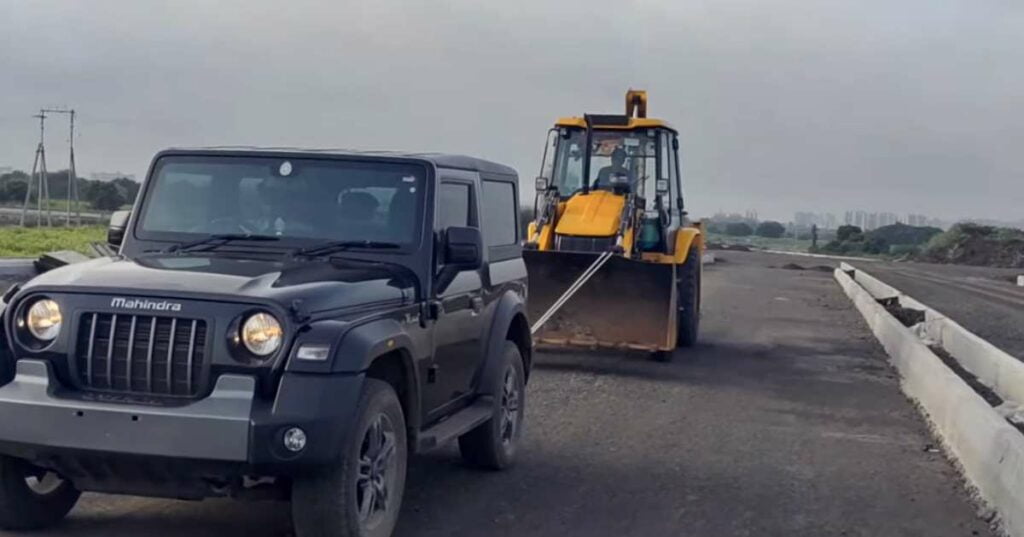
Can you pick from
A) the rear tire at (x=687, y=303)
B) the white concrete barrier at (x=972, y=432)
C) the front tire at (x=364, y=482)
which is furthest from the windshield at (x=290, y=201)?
the rear tire at (x=687, y=303)

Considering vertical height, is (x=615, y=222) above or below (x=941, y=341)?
above

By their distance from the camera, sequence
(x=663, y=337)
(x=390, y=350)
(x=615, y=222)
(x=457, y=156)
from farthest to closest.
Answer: (x=615, y=222) → (x=663, y=337) → (x=457, y=156) → (x=390, y=350)

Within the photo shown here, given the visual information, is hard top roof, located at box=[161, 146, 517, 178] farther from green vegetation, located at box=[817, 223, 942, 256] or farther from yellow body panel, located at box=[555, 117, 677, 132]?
green vegetation, located at box=[817, 223, 942, 256]

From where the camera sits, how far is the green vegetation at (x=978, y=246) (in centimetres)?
6419

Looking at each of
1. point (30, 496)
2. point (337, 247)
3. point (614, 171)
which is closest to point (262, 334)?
point (337, 247)

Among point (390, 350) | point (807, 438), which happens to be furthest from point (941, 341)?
point (390, 350)

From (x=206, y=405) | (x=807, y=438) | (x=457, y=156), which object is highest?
(x=457, y=156)

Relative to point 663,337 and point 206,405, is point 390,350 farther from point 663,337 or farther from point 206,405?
point 663,337

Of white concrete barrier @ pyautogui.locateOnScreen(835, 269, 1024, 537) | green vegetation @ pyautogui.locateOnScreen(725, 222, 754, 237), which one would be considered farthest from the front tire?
green vegetation @ pyautogui.locateOnScreen(725, 222, 754, 237)

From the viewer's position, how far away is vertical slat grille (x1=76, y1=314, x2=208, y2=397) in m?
6.12

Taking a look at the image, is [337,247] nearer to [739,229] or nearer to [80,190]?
[80,190]

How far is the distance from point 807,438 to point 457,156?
14.4 feet

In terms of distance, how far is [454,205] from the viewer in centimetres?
830

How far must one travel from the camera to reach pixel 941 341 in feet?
60.1
